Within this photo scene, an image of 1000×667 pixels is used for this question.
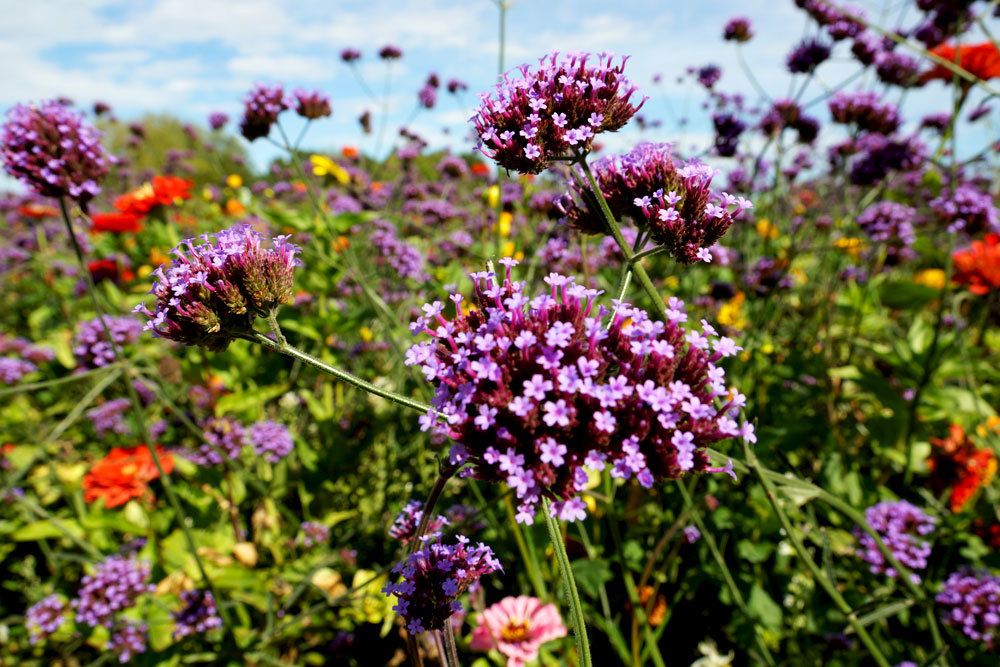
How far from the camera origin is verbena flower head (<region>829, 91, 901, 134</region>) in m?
3.58

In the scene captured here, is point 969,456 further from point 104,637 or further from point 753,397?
point 104,637

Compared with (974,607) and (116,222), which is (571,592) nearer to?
(974,607)

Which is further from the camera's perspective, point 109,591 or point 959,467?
point 959,467

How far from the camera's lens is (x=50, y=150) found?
2.24 m

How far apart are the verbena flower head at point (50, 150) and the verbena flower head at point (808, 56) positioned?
384cm

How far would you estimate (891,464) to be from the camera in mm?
3410

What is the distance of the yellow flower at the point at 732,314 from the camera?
154 inches

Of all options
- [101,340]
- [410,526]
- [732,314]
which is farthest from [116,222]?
[732,314]

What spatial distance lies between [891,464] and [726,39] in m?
3.11

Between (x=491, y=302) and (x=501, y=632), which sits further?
(x=501, y=632)

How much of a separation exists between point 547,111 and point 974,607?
2.32 m

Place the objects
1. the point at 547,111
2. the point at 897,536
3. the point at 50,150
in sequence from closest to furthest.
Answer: the point at 547,111 < the point at 50,150 < the point at 897,536

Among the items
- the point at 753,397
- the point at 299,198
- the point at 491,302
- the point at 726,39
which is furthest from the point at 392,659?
the point at 299,198

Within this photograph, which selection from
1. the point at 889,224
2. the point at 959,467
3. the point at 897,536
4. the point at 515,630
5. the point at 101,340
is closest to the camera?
the point at 515,630
